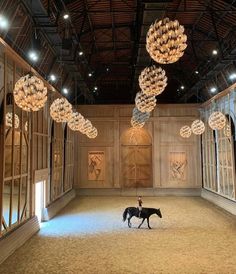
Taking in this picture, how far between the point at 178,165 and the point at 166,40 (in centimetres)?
1305

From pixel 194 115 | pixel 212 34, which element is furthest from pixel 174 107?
pixel 212 34

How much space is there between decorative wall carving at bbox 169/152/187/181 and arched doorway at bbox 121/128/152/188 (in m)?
1.31

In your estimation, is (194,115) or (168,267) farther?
(194,115)

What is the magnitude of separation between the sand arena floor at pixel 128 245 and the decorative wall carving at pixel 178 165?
4.65m

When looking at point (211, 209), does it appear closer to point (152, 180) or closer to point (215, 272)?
point (152, 180)

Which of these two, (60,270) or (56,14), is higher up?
(56,14)

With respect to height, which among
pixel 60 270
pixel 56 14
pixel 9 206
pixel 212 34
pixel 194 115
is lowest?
pixel 60 270

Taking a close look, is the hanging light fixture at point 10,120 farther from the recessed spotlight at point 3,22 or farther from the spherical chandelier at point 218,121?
the spherical chandelier at point 218,121

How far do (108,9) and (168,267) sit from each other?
8.02 m

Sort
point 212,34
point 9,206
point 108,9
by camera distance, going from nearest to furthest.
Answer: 1. point 9,206
2. point 108,9
3. point 212,34

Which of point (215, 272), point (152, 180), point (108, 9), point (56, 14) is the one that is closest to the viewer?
point (215, 272)

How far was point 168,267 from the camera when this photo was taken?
583cm

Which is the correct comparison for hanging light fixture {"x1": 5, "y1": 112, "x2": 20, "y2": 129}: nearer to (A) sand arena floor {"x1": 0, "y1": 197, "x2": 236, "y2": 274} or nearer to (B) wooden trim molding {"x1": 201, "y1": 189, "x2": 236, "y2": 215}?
(A) sand arena floor {"x1": 0, "y1": 197, "x2": 236, "y2": 274}

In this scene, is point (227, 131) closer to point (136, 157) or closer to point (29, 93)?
point (136, 157)
